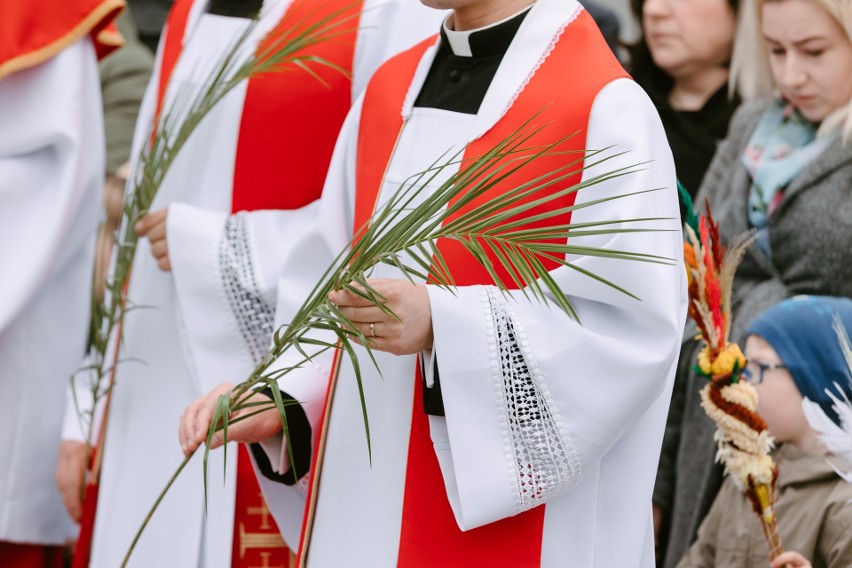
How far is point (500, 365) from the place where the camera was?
2.79 metres

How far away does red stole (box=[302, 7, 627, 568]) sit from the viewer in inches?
116

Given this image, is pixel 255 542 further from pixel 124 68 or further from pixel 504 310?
pixel 124 68

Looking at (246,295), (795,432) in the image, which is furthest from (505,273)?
(795,432)

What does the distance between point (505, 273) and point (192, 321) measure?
113 centimetres

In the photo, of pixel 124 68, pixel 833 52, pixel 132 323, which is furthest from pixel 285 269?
pixel 124 68

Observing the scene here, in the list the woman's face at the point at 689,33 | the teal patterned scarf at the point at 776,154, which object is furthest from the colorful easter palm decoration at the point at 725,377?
the woman's face at the point at 689,33

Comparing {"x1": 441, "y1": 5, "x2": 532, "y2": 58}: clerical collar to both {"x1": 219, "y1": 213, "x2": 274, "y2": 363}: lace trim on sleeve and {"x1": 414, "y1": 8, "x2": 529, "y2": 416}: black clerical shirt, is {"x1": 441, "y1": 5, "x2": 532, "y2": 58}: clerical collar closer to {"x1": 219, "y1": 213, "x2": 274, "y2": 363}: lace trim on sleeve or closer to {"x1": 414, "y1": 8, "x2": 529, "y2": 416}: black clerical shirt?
{"x1": 414, "y1": 8, "x2": 529, "y2": 416}: black clerical shirt

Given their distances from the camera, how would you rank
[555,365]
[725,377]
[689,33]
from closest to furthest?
[555,365]
[725,377]
[689,33]

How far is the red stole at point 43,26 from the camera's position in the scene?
163 inches

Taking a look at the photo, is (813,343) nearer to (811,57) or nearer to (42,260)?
(811,57)

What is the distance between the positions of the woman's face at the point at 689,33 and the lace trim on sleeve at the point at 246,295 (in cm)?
174

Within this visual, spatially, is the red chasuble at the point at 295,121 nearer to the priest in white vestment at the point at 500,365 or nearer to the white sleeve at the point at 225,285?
the white sleeve at the point at 225,285

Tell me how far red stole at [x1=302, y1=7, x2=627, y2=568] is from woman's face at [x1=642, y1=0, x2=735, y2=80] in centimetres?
175

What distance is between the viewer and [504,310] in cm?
279
